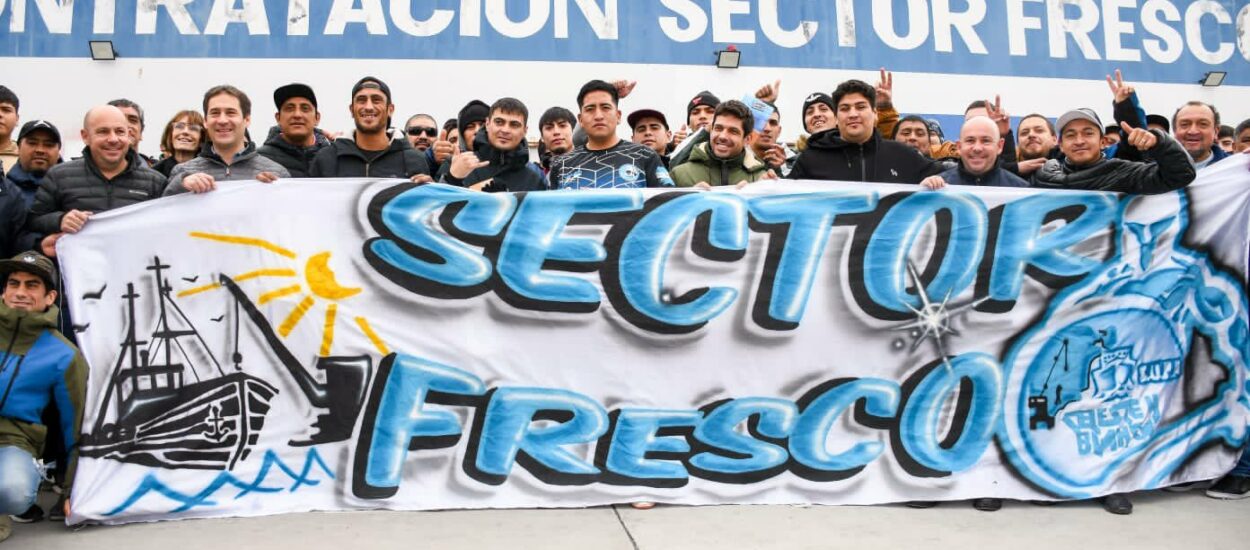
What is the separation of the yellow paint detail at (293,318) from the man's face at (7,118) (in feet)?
8.69

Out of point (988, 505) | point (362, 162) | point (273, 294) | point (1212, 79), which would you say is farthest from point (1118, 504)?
point (1212, 79)

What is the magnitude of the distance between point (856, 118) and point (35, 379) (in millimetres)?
3998

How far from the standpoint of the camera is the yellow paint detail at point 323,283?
4.25m

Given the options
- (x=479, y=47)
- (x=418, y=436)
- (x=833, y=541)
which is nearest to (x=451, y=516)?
(x=418, y=436)

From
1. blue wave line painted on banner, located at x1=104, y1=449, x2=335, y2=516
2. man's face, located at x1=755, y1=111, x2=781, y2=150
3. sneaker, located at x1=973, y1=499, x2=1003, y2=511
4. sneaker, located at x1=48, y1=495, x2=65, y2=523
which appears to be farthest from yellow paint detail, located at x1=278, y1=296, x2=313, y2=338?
sneaker, located at x1=973, y1=499, x2=1003, y2=511

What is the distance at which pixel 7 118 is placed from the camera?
5.48 meters

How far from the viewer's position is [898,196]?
4.56 metres

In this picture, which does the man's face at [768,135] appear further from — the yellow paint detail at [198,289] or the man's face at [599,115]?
the yellow paint detail at [198,289]

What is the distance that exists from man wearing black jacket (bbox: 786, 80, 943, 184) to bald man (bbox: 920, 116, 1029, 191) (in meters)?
0.20

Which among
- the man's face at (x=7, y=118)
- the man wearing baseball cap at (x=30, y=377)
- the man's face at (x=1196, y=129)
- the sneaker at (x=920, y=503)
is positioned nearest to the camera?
the man wearing baseball cap at (x=30, y=377)

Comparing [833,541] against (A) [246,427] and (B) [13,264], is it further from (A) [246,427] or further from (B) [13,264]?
(B) [13,264]

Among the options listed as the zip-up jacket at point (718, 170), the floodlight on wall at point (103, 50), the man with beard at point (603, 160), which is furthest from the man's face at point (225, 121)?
the floodlight on wall at point (103, 50)

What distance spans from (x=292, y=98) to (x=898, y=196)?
10.7ft

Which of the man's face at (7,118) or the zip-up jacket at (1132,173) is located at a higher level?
the man's face at (7,118)
